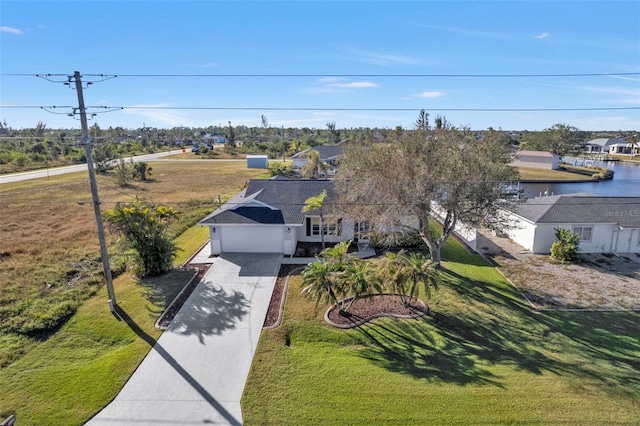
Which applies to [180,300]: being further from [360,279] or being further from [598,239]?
[598,239]

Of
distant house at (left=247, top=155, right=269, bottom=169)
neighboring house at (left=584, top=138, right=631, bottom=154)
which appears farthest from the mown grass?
neighboring house at (left=584, top=138, right=631, bottom=154)

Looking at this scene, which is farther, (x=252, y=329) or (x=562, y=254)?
(x=562, y=254)

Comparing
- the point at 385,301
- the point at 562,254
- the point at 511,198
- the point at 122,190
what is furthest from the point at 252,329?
the point at 122,190

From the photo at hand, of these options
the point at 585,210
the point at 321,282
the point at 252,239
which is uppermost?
the point at 585,210

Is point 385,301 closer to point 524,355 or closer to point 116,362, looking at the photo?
point 524,355

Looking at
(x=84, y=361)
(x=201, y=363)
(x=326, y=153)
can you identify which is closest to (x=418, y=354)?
(x=201, y=363)

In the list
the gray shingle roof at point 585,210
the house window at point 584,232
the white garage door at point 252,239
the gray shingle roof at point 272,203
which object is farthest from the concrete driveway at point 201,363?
the house window at point 584,232

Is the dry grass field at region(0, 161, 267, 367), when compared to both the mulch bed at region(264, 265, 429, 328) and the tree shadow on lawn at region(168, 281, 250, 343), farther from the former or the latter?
the mulch bed at region(264, 265, 429, 328)

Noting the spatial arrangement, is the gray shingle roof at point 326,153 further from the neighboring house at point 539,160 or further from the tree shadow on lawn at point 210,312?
the tree shadow on lawn at point 210,312
